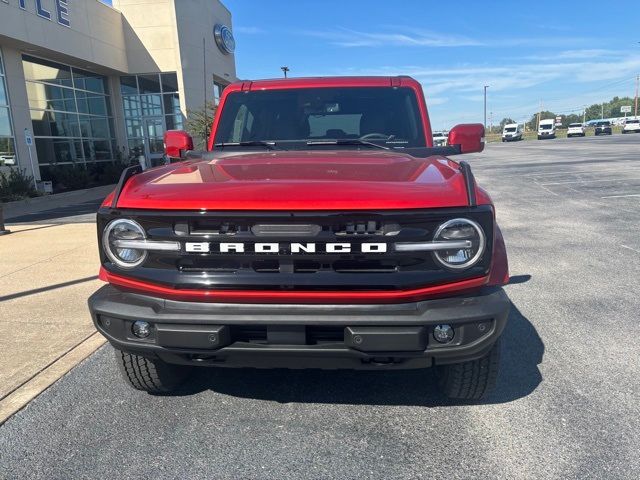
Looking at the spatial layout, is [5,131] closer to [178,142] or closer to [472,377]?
[178,142]

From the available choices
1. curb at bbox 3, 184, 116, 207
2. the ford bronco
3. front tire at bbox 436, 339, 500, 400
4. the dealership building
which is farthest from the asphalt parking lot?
the dealership building

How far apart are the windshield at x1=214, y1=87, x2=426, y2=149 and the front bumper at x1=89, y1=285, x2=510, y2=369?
75.0 inches

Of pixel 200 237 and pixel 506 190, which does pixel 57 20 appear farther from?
pixel 200 237

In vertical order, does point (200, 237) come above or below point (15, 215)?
above

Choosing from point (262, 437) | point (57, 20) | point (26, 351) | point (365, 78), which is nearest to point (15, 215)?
point (57, 20)

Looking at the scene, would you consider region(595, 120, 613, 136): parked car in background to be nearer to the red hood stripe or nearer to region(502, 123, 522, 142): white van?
region(502, 123, 522, 142): white van

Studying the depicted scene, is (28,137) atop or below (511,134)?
atop

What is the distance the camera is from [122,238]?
100 inches

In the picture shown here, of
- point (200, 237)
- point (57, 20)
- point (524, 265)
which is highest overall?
point (57, 20)

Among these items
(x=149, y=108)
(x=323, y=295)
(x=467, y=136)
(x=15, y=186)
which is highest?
(x=149, y=108)

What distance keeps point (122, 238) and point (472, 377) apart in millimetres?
1962

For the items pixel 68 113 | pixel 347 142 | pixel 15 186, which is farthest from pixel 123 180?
pixel 68 113

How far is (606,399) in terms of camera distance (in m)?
2.98

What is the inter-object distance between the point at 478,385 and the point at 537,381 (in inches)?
26.4
